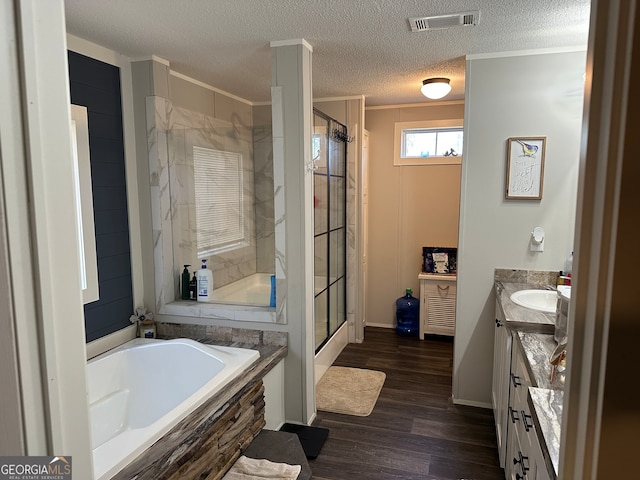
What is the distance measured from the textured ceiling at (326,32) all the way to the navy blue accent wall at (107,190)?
0.22 m

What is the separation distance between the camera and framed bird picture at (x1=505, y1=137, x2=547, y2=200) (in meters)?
2.94

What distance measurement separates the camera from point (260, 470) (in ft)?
6.86

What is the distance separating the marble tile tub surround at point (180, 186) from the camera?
9.91 ft

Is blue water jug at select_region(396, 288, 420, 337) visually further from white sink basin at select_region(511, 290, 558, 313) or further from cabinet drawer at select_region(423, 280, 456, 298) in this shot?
white sink basin at select_region(511, 290, 558, 313)

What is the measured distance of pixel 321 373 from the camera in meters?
3.69

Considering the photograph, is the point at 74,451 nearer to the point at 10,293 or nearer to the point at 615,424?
the point at 10,293

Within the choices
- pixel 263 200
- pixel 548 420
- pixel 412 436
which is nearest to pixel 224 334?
pixel 412 436

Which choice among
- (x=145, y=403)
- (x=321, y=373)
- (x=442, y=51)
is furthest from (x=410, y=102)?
(x=145, y=403)

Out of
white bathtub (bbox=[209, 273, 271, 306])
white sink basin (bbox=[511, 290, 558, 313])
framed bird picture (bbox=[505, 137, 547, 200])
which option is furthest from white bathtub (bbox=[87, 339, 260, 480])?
framed bird picture (bbox=[505, 137, 547, 200])

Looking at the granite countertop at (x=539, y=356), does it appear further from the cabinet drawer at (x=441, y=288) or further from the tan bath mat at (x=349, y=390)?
the cabinet drawer at (x=441, y=288)

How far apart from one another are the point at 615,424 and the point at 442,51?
112 inches

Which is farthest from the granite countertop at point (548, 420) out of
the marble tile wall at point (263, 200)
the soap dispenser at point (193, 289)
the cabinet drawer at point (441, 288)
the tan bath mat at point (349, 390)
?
the marble tile wall at point (263, 200)

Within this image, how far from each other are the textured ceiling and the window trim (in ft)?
3.75

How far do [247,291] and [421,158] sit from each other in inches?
92.3
